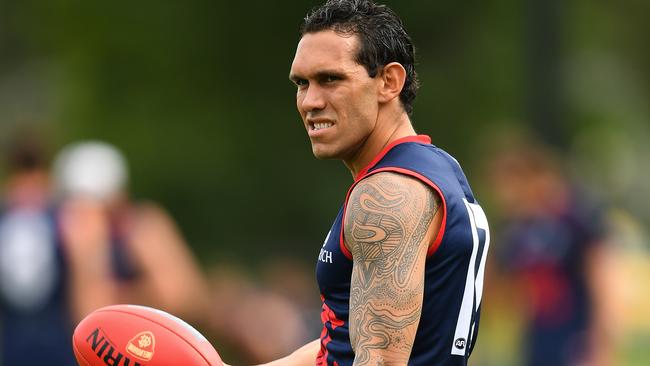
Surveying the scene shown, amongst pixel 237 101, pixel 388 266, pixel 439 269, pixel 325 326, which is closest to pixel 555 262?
pixel 325 326

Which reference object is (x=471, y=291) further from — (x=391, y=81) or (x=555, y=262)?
(x=555, y=262)

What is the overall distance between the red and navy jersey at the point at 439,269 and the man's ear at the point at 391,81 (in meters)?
0.16

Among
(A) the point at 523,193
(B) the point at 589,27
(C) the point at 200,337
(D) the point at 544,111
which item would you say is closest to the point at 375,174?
(C) the point at 200,337

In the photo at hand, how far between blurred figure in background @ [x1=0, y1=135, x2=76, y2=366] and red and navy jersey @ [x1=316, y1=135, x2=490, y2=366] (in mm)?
4799

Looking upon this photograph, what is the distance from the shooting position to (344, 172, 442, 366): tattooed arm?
4.04 meters

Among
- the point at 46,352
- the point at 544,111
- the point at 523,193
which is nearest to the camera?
the point at 46,352

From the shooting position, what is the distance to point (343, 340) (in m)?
4.42

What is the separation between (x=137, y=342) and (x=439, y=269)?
45.6 inches

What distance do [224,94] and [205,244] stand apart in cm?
256

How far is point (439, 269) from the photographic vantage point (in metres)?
4.21

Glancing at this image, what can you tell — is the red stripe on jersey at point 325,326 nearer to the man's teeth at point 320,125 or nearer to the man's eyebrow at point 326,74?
the man's teeth at point 320,125

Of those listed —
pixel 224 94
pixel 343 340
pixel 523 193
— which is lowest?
pixel 224 94

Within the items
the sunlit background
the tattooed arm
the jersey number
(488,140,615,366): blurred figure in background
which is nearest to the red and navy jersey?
the jersey number

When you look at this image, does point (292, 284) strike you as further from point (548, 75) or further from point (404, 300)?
point (404, 300)
